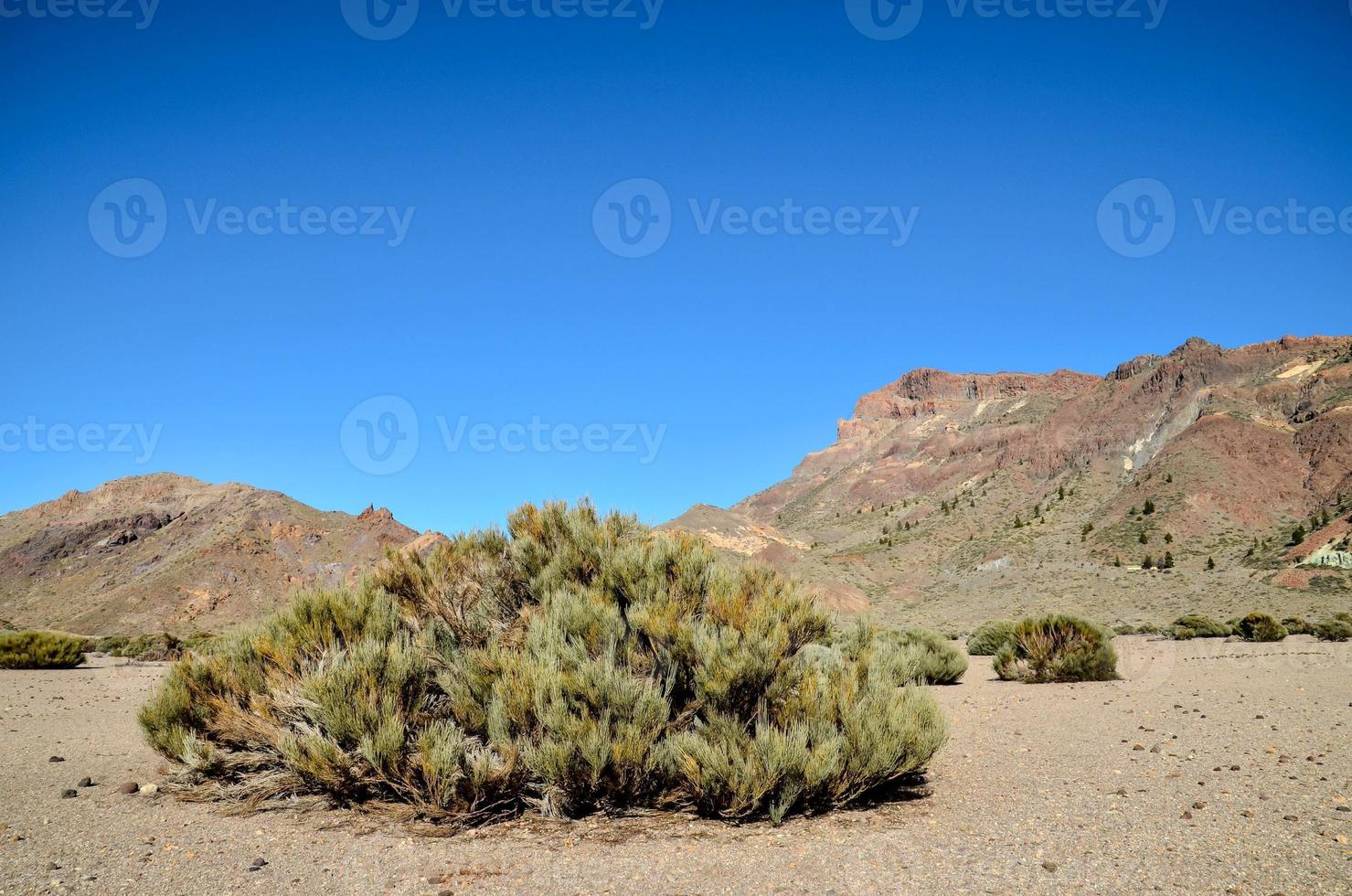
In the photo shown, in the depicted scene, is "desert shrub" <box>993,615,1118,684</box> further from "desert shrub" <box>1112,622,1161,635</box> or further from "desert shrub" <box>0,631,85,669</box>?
"desert shrub" <box>0,631,85,669</box>

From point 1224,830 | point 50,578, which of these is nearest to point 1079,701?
point 1224,830

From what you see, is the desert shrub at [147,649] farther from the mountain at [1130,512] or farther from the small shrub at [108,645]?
the mountain at [1130,512]

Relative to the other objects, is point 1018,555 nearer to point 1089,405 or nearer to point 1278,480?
point 1278,480

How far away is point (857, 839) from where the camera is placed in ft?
18.1

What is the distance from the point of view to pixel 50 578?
63.3 meters

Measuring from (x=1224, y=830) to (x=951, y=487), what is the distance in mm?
110560

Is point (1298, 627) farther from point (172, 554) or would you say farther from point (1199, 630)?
point (172, 554)

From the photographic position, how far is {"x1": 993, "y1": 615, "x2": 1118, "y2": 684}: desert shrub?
15.3 m

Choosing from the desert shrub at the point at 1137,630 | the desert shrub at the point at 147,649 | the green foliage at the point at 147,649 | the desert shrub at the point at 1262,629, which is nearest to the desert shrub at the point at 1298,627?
the desert shrub at the point at 1262,629

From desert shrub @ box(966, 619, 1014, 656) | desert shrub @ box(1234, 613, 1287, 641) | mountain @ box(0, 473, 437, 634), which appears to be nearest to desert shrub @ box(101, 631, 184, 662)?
mountain @ box(0, 473, 437, 634)

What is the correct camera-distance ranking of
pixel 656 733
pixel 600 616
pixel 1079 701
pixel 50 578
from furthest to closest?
1. pixel 50 578
2. pixel 1079 701
3. pixel 600 616
4. pixel 656 733

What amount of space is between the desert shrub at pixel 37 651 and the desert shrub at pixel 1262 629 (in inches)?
1436

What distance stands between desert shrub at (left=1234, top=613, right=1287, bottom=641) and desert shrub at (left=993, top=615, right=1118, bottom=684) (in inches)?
468

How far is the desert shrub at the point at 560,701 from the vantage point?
19.1ft
